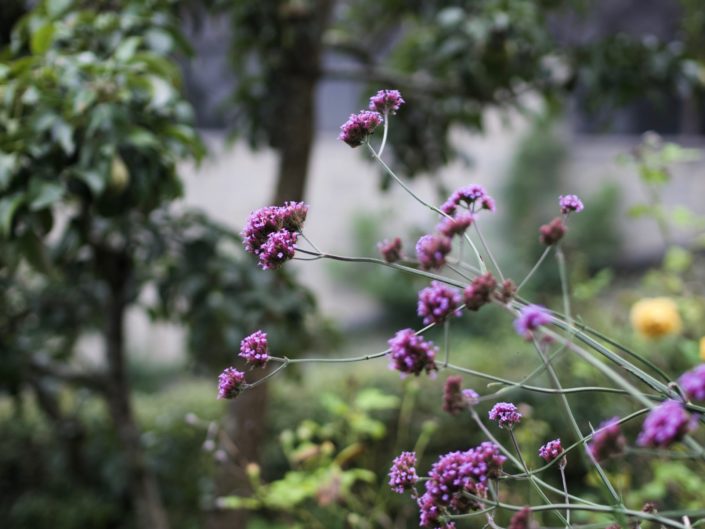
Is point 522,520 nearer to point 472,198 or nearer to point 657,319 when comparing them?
point 472,198

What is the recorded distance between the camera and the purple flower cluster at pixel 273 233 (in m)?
0.62

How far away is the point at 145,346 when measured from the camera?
6309mm

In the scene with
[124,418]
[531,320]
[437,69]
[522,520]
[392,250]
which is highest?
[437,69]

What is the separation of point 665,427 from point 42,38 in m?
1.34

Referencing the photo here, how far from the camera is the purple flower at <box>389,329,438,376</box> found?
0.53 m

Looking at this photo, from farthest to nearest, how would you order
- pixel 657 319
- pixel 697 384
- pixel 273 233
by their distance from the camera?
pixel 657 319, pixel 273 233, pixel 697 384

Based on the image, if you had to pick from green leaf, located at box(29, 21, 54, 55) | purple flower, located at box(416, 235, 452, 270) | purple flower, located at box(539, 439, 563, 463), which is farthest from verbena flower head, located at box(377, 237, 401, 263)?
A: green leaf, located at box(29, 21, 54, 55)

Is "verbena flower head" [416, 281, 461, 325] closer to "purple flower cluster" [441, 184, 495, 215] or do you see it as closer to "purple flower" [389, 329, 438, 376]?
"purple flower" [389, 329, 438, 376]

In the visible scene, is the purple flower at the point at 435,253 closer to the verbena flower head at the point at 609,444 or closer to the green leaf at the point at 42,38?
the verbena flower head at the point at 609,444

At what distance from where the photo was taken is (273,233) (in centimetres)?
64

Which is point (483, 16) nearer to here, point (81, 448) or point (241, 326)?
point (241, 326)

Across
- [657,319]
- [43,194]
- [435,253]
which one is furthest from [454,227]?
[657,319]

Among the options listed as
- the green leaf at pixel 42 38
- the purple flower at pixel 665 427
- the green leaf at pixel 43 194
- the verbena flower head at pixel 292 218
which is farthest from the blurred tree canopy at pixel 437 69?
the purple flower at pixel 665 427

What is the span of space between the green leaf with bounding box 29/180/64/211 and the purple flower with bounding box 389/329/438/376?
88 cm
